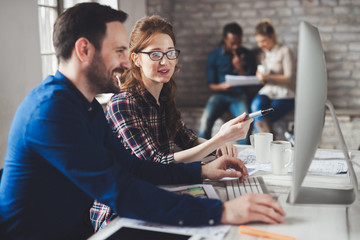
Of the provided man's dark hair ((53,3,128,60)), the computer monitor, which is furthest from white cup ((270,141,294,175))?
man's dark hair ((53,3,128,60))

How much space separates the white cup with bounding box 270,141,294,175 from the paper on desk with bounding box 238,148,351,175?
2.1 inches

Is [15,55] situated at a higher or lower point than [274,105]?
higher

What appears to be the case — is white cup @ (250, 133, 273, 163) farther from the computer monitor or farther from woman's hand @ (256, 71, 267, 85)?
woman's hand @ (256, 71, 267, 85)

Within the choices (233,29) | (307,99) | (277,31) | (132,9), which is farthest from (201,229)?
(277,31)

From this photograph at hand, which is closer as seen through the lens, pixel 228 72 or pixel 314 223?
pixel 314 223

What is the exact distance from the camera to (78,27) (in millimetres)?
1104

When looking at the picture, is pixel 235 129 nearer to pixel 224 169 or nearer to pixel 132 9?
pixel 224 169

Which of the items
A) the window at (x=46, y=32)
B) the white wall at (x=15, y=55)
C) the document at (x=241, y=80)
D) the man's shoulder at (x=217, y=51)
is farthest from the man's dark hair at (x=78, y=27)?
the man's shoulder at (x=217, y=51)

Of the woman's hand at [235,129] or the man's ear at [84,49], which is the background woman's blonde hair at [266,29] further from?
the man's ear at [84,49]

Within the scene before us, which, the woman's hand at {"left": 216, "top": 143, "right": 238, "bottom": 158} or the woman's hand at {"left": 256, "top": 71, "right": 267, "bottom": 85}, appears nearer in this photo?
the woman's hand at {"left": 216, "top": 143, "right": 238, "bottom": 158}

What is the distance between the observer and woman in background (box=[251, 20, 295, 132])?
4.30m

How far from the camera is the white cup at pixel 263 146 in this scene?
1.58 metres

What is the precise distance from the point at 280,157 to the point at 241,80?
297 centimetres

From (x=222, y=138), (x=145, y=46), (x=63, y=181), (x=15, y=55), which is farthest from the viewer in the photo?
(x=15, y=55)
